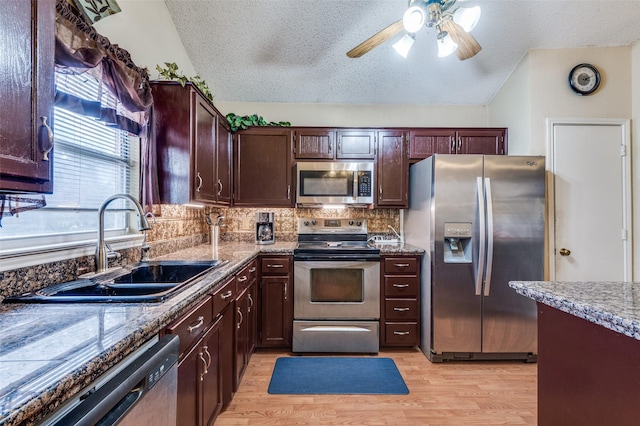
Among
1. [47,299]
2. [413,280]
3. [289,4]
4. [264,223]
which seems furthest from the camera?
[264,223]

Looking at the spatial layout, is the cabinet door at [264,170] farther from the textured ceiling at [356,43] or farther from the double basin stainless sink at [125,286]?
the double basin stainless sink at [125,286]

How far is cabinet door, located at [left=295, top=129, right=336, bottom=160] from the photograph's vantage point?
3.16 m

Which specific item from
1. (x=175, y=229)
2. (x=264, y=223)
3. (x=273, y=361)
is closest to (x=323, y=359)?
(x=273, y=361)

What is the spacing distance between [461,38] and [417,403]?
2474mm

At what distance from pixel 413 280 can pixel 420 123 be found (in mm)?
1830

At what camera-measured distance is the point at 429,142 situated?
317 centimetres

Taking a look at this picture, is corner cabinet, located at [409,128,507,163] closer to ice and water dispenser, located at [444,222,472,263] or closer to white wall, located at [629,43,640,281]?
ice and water dispenser, located at [444,222,472,263]

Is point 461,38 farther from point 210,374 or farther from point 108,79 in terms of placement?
point 210,374

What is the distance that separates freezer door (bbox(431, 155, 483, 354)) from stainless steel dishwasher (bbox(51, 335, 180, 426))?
219 centimetres

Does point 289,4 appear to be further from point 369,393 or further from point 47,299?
point 369,393

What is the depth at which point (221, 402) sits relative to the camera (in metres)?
1.75

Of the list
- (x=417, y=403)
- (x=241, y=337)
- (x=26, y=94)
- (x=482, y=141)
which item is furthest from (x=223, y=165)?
(x=482, y=141)

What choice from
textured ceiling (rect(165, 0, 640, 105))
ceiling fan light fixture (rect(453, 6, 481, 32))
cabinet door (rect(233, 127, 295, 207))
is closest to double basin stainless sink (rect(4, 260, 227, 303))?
cabinet door (rect(233, 127, 295, 207))

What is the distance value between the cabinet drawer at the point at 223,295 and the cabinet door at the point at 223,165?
3.30 feet
